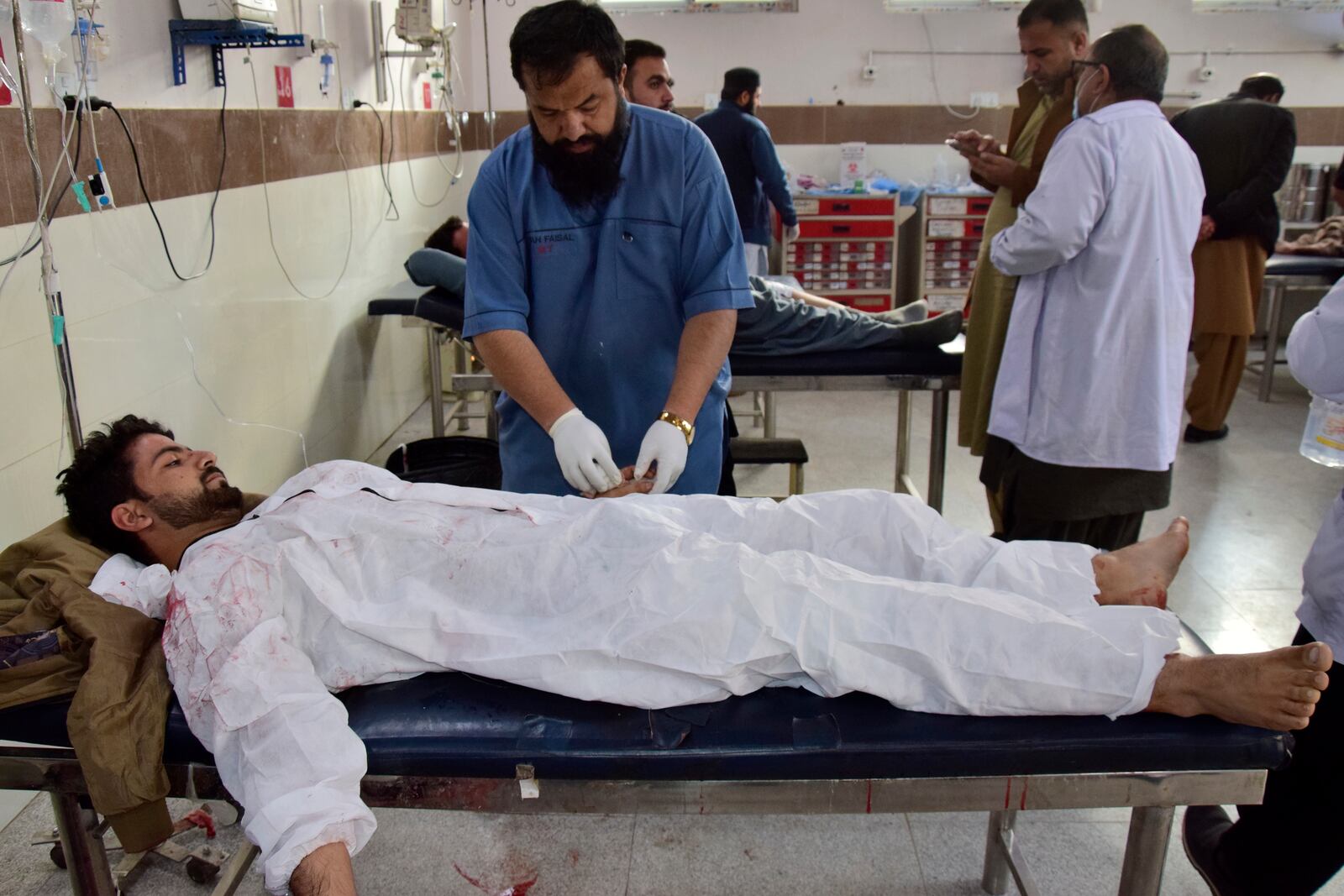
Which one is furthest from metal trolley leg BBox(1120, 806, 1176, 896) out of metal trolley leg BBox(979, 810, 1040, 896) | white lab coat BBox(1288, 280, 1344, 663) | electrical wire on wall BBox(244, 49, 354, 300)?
electrical wire on wall BBox(244, 49, 354, 300)

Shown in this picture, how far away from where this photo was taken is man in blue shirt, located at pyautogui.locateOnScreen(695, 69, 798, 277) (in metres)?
4.41

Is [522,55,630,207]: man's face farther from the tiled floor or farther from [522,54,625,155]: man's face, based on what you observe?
the tiled floor

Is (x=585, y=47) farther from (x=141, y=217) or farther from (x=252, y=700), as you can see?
(x=141, y=217)

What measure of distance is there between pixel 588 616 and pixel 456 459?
1.94 m

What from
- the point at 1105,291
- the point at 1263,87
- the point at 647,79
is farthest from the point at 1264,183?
the point at 647,79

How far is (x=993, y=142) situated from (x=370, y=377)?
2580mm

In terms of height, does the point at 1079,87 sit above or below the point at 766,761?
above

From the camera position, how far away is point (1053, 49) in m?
2.53

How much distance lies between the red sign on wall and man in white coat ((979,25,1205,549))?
2.18m

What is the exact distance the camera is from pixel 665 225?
188 centimetres

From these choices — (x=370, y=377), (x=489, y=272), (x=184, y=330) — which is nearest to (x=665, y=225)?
Answer: (x=489, y=272)

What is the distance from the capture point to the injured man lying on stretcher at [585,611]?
124 cm

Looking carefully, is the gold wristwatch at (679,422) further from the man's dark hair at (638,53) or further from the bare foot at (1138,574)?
the man's dark hair at (638,53)

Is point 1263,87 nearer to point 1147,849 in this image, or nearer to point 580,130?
point 580,130
